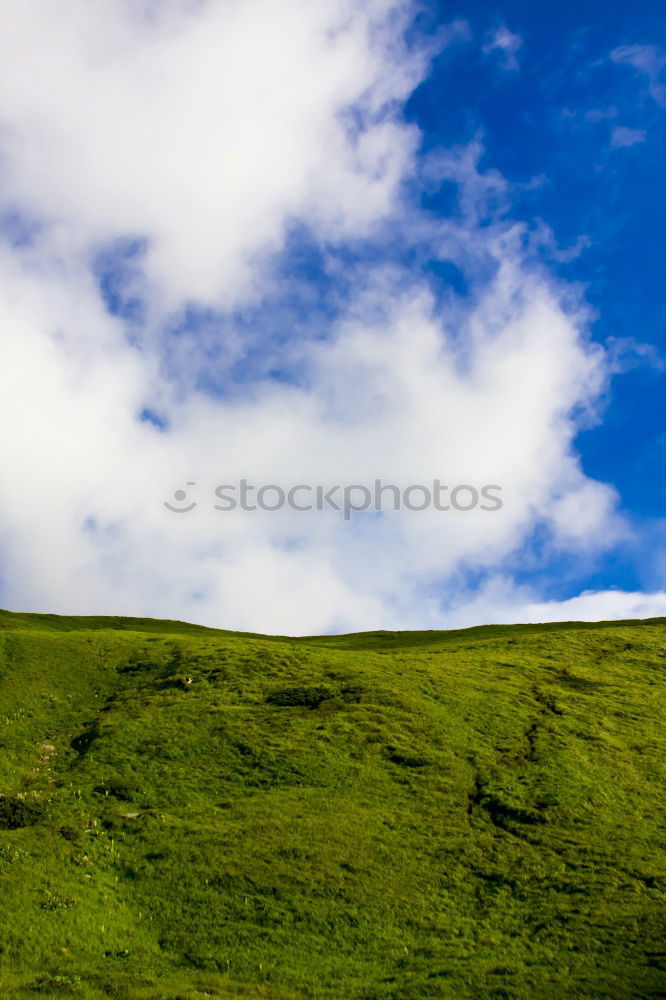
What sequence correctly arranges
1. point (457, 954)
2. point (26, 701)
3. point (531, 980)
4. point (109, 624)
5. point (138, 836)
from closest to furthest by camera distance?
Answer: point (531, 980), point (457, 954), point (138, 836), point (26, 701), point (109, 624)

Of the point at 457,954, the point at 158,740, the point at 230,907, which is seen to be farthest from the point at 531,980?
the point at 158,740

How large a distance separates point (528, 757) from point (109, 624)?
63.1 meters

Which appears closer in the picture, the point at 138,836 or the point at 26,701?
the point at 138,836

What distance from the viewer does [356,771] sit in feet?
133

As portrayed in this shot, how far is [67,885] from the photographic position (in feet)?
92.9

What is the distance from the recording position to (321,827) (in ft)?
114

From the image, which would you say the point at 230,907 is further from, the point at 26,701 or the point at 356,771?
the point at 26,701

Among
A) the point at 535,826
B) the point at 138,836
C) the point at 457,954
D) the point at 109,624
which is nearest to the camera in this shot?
the point at 457,954

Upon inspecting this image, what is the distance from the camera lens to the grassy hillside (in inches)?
968

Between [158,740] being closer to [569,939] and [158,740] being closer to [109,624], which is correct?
[569,939]

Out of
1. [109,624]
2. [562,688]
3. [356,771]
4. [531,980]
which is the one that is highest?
[109,624]

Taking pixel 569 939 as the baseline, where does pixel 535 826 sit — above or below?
above

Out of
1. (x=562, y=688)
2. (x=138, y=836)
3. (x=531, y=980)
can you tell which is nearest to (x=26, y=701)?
(x=138, y=836)

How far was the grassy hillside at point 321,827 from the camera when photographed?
24.6m
